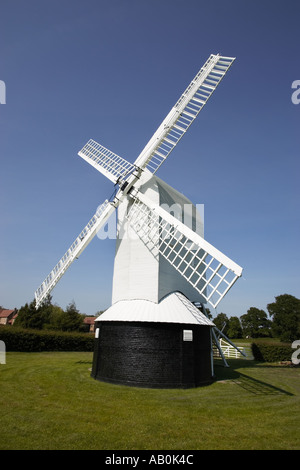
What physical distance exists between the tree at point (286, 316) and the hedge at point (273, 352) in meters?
39.3

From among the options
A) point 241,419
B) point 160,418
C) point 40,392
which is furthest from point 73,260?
point 241,419

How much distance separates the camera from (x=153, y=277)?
15.9m

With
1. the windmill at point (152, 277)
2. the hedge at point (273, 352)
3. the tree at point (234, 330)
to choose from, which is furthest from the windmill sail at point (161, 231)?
the tree at point (234, 330)

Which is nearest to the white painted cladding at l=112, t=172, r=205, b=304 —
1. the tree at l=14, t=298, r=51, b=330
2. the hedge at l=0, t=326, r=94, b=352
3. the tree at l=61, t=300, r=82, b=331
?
the hedge at l=0, t=326, r=94, b=352

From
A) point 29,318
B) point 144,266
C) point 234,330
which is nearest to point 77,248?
point 144,266

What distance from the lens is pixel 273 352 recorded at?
27.0m

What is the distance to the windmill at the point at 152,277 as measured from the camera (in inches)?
527

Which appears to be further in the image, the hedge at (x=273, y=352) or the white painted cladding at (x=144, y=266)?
the hedge at (x=273, y=352)

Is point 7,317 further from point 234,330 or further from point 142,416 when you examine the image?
point 142,416

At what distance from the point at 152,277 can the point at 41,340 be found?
1849 cm

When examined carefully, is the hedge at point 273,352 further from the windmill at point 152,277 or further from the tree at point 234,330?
the tree at point 234,330

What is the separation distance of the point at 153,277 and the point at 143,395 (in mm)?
6058

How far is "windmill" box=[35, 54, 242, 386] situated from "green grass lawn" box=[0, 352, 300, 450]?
48.6 inches
